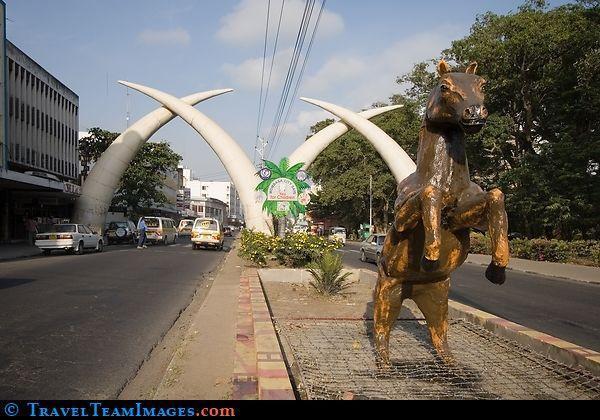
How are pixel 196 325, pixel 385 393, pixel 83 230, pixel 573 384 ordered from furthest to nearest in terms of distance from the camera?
pixel 83 230 → pixel 196 325 → pixel 573 384 → pixel 385 393

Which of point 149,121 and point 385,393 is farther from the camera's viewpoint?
point 149,121

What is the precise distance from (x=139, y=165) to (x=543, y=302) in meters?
32.0

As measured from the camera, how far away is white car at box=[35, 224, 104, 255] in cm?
2112

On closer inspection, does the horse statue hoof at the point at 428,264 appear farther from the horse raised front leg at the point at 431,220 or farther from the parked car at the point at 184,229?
the parked car at the point at 184,229

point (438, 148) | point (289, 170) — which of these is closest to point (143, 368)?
point (438, 148)

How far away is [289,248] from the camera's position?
1392cm

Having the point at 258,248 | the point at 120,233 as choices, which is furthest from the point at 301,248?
the point at 120,233

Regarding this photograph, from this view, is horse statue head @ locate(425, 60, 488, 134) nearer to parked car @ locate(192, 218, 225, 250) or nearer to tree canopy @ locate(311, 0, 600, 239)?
tree canopy @ locate(311, 0, 600, 239)

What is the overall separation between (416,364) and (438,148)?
214 cm

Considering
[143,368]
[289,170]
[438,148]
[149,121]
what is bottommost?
[143,368]
